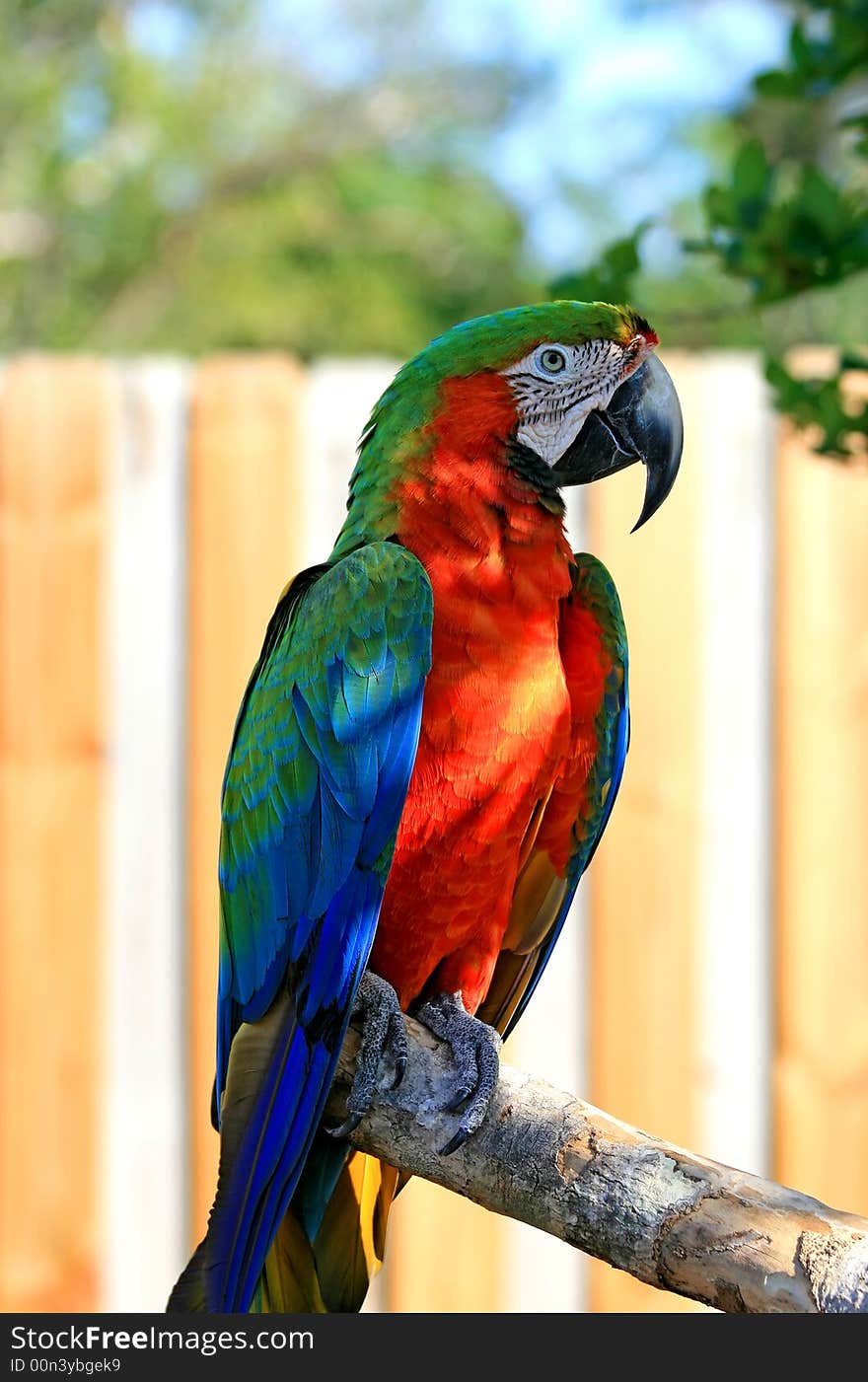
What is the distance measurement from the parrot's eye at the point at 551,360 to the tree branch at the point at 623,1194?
19.8 inches

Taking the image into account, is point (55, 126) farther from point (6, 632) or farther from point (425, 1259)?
point (425, 1259)

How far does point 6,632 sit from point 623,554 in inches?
29.8

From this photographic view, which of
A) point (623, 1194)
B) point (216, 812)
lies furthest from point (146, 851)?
point (623, 1194)

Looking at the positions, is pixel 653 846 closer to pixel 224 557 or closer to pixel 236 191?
pixel 224 557

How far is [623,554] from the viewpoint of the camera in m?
1.65

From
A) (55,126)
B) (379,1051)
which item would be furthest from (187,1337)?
(55,126)

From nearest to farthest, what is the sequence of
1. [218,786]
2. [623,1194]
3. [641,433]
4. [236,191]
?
[623,1194], [641,433], [218,786], [236,191]

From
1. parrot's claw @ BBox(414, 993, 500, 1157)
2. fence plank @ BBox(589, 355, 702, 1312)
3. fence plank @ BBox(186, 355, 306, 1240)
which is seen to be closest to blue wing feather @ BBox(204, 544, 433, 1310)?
parrot's claw @ BBox(414, 993, 500, 1157)

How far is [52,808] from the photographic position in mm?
1649

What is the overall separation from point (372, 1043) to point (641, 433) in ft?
1.59

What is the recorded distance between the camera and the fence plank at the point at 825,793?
1.65m

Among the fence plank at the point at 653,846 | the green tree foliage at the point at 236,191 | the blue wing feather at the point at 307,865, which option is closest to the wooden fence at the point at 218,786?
the fence plank at the point at 653,846

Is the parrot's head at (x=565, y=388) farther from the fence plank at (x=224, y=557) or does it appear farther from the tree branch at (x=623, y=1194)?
the fence plank at (x=224, y=557)

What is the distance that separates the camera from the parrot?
36.6 inches
